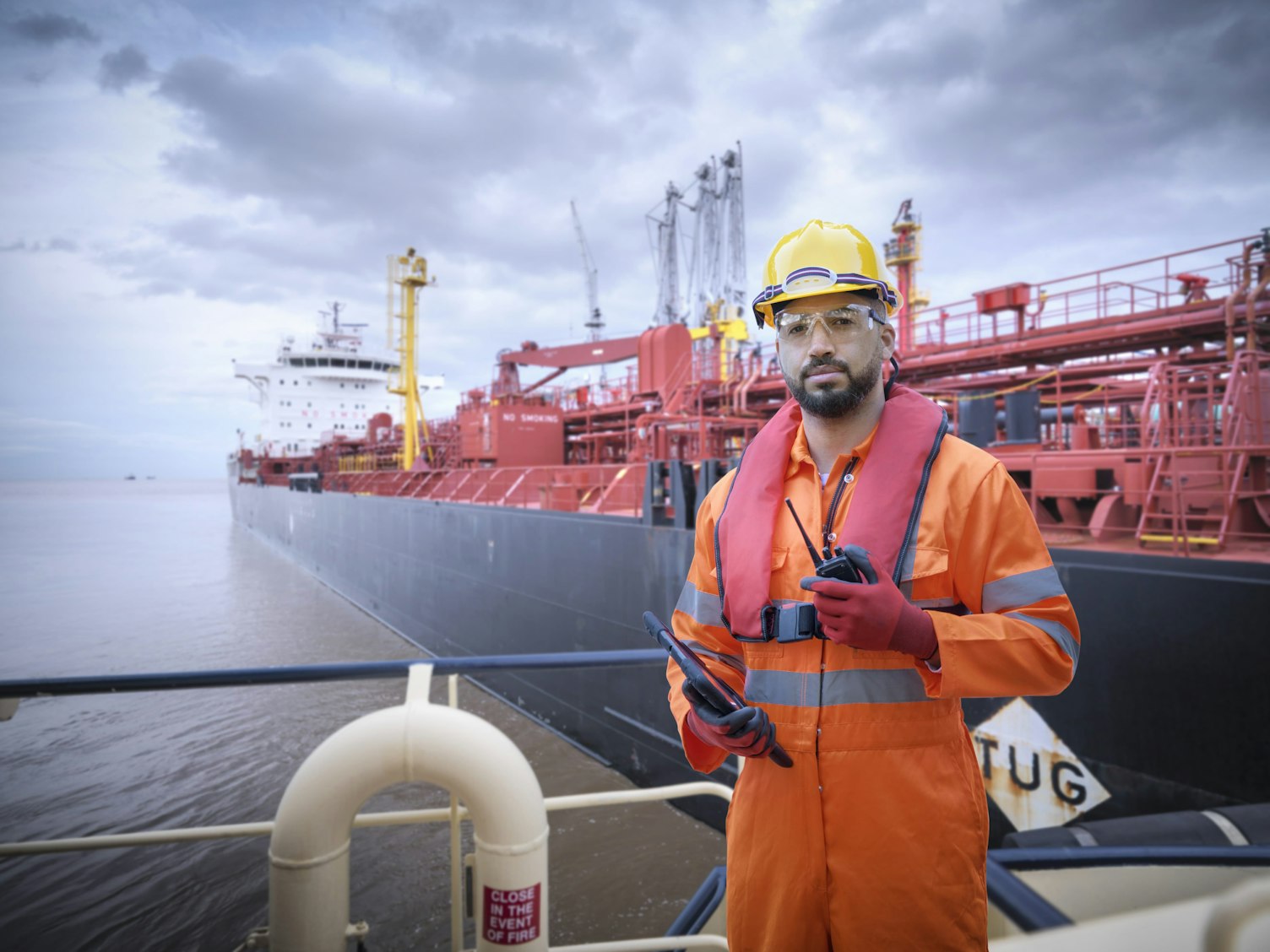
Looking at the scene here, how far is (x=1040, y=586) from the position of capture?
1.37 meters

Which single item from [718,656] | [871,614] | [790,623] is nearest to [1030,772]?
[718,656]

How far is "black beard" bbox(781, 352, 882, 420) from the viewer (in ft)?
5.29

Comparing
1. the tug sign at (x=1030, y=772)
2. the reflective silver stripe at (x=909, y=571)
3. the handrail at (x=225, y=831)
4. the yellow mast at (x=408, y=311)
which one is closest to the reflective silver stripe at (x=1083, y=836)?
the handrail at (x=225, y=831)

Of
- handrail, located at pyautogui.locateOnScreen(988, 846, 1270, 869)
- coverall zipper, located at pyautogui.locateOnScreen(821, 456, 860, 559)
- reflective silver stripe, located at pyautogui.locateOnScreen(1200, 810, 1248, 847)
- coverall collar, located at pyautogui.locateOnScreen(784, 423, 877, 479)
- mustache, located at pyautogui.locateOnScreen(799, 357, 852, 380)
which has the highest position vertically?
mustache, located at pyautogui.locateOnScreen(799, 357, 852, 380)

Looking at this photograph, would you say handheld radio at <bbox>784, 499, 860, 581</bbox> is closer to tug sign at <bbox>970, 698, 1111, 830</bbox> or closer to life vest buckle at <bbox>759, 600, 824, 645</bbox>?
life vest buckle at <bbox>759, 600, 824, 645</bbox>

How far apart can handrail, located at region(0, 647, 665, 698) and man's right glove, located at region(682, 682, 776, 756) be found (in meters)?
0.78

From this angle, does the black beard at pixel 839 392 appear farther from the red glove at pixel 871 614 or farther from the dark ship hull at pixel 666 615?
the dark ship hull at pixel 666 615

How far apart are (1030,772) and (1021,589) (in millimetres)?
3633

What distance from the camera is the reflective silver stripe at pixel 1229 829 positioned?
7.63 feet

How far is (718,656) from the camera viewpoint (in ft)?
5.55

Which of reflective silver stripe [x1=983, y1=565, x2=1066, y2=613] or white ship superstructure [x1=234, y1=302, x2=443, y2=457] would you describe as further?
white ship superstructure [x1=234, y1=302, x2=443, y2=457]

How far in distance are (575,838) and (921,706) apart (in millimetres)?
5672

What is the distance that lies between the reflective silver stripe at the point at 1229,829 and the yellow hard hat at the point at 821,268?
7.84ft

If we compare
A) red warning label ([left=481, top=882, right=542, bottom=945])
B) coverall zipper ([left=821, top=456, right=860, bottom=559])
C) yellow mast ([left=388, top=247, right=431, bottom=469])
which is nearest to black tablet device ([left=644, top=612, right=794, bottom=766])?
coverall zipper ([left=821, top=456, right=860, bottom=559])
